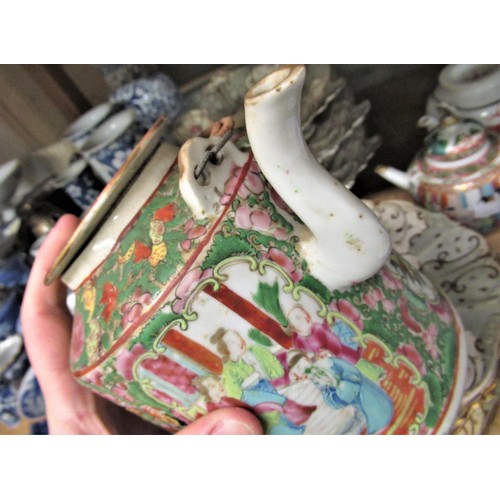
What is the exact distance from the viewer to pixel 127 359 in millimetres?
392

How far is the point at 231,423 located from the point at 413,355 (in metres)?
0.19

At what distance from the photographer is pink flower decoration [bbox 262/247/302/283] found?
0.39 metres

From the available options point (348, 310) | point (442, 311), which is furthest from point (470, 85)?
point (348, 310)

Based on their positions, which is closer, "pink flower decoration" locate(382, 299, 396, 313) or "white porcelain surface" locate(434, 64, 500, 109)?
"pink flower decoration" locate(382, 299, 396, 313)

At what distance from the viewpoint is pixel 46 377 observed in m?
0.61

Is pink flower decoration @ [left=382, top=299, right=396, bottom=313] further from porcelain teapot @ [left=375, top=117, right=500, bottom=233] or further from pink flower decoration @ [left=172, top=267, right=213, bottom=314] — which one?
porcelain teapot @ [left=375, top=117, right=500, bottom=233]

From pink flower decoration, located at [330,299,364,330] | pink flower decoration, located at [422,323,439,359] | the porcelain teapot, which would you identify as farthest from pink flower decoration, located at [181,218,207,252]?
the porcelain teapot

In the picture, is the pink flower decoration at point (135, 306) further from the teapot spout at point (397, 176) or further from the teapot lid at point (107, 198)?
the teapot spout at point (397, 176)

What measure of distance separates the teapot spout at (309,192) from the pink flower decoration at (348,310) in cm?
2

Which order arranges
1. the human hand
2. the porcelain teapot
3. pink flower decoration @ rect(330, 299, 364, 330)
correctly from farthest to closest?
the porcelain teapot, the human hand, pink flower decoration @ rect(330, 299, 364, 330)

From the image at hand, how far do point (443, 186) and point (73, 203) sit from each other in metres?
0.64

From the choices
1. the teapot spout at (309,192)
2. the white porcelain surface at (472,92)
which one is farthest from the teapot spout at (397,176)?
the teapot spout at (309,192)

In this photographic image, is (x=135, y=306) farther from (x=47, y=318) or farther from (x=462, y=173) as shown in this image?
(x=462, y=173)

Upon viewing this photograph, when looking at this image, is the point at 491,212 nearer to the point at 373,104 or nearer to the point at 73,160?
the point at 373,104
